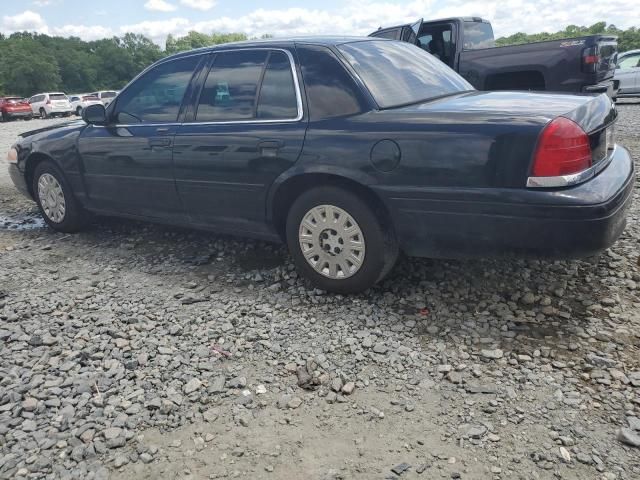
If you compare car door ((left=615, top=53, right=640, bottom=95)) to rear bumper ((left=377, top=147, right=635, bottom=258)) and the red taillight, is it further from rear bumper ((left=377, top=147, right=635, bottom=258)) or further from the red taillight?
the red taillight

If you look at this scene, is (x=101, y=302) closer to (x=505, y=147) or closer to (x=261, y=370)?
(x=261, y=370)

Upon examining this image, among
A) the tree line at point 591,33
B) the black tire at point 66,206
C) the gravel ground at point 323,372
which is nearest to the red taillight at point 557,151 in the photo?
the gravel ground at point 323,372

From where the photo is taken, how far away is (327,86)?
357 cm

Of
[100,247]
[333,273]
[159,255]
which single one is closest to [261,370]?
[333,273]

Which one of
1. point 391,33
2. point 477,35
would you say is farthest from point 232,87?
point 477,35

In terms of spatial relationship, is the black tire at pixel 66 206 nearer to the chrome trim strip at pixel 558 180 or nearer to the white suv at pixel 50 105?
the chrome trim strip at pixel 558 180

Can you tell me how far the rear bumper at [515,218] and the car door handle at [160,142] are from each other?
1936mm

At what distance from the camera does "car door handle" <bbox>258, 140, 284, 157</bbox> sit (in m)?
3.66

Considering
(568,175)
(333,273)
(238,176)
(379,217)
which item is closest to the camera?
(568,175)

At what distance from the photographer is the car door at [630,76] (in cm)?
1623

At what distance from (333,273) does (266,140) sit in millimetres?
1032

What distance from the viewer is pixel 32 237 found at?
5508mm

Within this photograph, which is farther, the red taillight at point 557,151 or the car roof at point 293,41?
the car roof at point 293,41

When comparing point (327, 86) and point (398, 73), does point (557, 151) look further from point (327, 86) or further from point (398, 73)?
point (327, 86)
